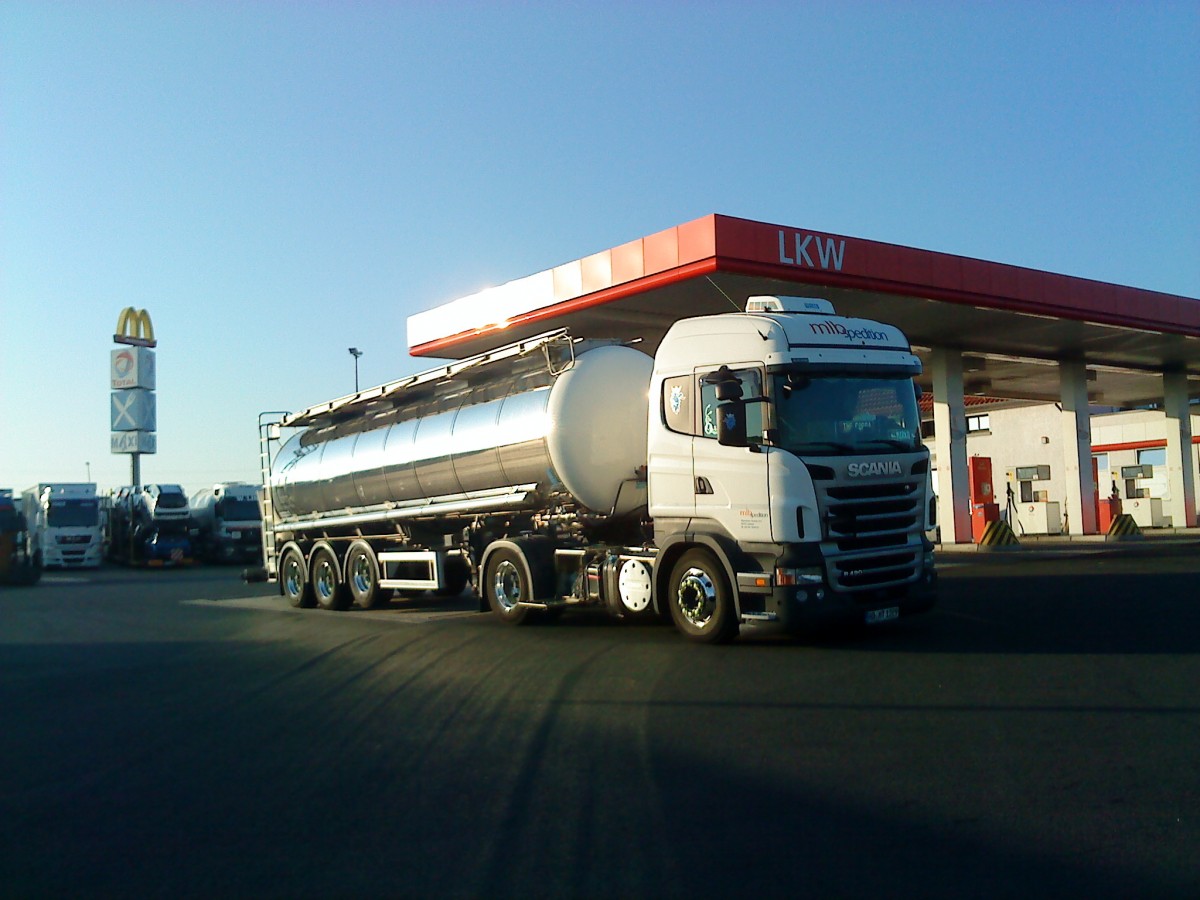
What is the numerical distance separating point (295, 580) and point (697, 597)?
11.0 m

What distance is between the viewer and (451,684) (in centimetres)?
993

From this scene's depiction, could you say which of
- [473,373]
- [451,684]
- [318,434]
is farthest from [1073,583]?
[318,434]

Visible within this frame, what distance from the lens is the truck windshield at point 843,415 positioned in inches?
425

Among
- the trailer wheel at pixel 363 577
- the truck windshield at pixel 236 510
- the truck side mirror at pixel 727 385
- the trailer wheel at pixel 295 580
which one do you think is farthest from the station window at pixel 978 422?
the truck side mirror at pixel 727 385

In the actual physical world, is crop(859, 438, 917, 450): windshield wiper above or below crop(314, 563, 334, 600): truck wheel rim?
above

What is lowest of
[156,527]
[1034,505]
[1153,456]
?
[1034,505]

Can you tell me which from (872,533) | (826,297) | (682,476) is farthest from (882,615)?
(826,297)

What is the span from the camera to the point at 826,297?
76.9ft

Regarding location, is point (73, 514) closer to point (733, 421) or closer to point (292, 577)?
point (292, 577)

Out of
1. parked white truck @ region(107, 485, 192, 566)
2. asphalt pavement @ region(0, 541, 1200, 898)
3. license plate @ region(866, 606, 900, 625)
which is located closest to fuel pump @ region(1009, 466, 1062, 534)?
asphalt pavement @ region(0, 541, 1200, 898)

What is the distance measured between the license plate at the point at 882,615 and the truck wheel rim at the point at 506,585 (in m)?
4.86

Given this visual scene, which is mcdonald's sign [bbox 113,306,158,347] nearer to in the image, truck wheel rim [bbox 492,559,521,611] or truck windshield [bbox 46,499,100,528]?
truck windshield [bbox 46,499,100,528]

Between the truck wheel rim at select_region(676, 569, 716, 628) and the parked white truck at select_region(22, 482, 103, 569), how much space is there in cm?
3334

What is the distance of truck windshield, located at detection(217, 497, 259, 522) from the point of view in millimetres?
41500
